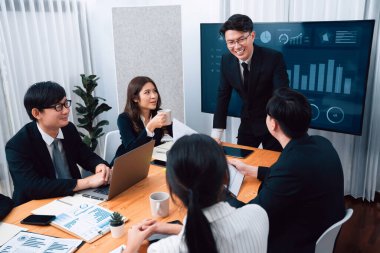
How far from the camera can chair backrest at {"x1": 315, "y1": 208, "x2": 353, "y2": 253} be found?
4.04 ft

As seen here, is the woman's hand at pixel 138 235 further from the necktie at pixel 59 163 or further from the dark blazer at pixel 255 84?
the dark blazer at pixel 255 84

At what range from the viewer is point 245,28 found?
2.36m

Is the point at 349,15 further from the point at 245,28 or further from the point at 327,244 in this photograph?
the point at 327,244

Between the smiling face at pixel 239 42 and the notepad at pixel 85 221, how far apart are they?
1453 mm

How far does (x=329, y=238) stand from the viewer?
1.29 m

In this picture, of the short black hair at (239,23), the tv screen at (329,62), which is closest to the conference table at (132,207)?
the short black hair at (239,23)

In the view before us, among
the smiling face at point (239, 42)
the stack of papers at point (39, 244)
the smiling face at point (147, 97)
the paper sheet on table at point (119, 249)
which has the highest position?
the smiling face at point (239, 42)

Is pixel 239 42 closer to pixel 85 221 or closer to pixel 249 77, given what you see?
pixel 249 77

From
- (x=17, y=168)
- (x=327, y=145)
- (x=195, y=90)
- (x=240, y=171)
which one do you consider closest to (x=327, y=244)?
(x=327, y=145)

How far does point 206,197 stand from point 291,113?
0.67 meters

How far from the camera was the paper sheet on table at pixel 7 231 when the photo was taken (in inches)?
53.4

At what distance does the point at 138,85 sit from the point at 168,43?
1140 millimetres

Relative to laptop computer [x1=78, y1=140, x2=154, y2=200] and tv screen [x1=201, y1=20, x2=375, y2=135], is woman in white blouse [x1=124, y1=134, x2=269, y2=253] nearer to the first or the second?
laptop computer [x1=78, y1=140, x2=154, y2=200]

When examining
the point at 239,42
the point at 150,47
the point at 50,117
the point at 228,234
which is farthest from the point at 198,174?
the point at 150,47
